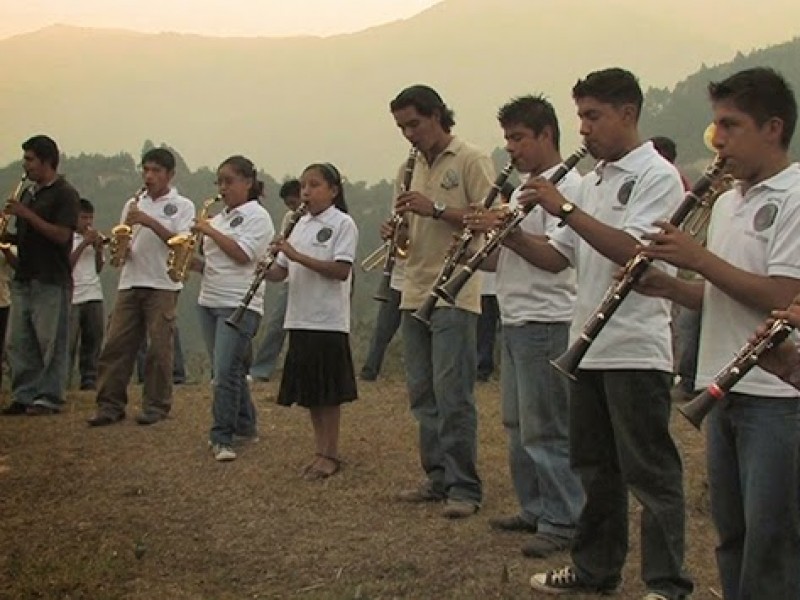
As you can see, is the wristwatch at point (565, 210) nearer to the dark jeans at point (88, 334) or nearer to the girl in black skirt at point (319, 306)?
the girl in black skirt at point (319, 306)

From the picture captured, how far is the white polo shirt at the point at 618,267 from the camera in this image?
3.89 metres

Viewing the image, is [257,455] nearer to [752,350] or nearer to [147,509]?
[147,509]

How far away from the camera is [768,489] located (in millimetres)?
3150

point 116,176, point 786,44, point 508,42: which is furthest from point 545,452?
point 508,42

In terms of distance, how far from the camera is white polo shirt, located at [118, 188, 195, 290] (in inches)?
312

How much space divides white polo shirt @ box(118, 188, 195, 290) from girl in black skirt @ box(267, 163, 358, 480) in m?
1.78

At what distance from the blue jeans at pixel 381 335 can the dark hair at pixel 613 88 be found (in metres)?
5.90

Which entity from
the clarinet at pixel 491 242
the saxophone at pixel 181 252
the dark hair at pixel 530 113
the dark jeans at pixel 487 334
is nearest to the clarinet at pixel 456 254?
the clarinet at pixel 491 242

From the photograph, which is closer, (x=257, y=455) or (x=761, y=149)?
(x=761, y=149)

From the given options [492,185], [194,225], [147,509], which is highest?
[492,185]

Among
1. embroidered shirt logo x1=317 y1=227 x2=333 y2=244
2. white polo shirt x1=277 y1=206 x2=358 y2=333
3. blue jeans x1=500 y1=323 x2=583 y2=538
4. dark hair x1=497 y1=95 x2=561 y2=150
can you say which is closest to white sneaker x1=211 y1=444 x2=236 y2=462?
white polo shirt x1=277 y1=206 x2=358 y2=333

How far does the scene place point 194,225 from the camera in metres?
7.18

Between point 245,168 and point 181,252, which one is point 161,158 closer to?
point 181,252

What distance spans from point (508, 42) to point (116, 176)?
12.1m
